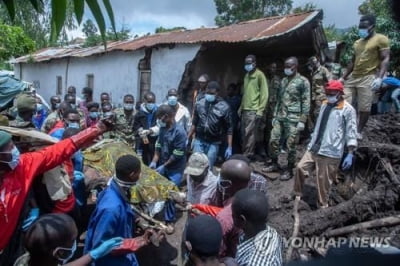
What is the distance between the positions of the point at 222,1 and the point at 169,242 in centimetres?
2729

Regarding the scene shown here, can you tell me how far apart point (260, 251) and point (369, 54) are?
4.88 meters

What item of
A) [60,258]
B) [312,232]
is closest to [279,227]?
[312,232]

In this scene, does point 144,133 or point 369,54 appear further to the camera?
point 144,133

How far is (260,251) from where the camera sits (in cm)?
262

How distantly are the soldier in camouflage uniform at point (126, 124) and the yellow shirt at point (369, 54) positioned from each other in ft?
12.3

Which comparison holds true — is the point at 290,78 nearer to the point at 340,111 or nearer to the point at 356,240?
the point at 340,111

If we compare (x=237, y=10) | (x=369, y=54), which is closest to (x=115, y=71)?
(x=369, y=54)

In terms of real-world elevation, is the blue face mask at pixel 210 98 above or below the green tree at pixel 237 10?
below

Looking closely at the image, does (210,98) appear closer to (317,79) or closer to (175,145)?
(175,145)

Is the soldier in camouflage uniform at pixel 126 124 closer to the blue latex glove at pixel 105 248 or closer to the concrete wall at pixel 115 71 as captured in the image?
the concrete wall at pixel 115 71

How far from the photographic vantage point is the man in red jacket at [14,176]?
3145mm

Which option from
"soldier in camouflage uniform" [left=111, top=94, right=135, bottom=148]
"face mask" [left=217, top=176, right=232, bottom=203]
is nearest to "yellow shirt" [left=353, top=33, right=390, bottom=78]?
"soldier in camouflage uniform" [left=111, top=94, right=135, bottom=148]

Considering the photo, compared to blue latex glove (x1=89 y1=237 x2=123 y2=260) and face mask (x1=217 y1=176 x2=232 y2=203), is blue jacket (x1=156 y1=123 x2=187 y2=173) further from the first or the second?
blue latex glove (x1=89 y1=237 x2=123 y2=260)

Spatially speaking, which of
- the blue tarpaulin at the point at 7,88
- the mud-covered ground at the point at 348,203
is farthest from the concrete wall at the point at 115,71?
the blue tarpaulin at the point at 7,88
